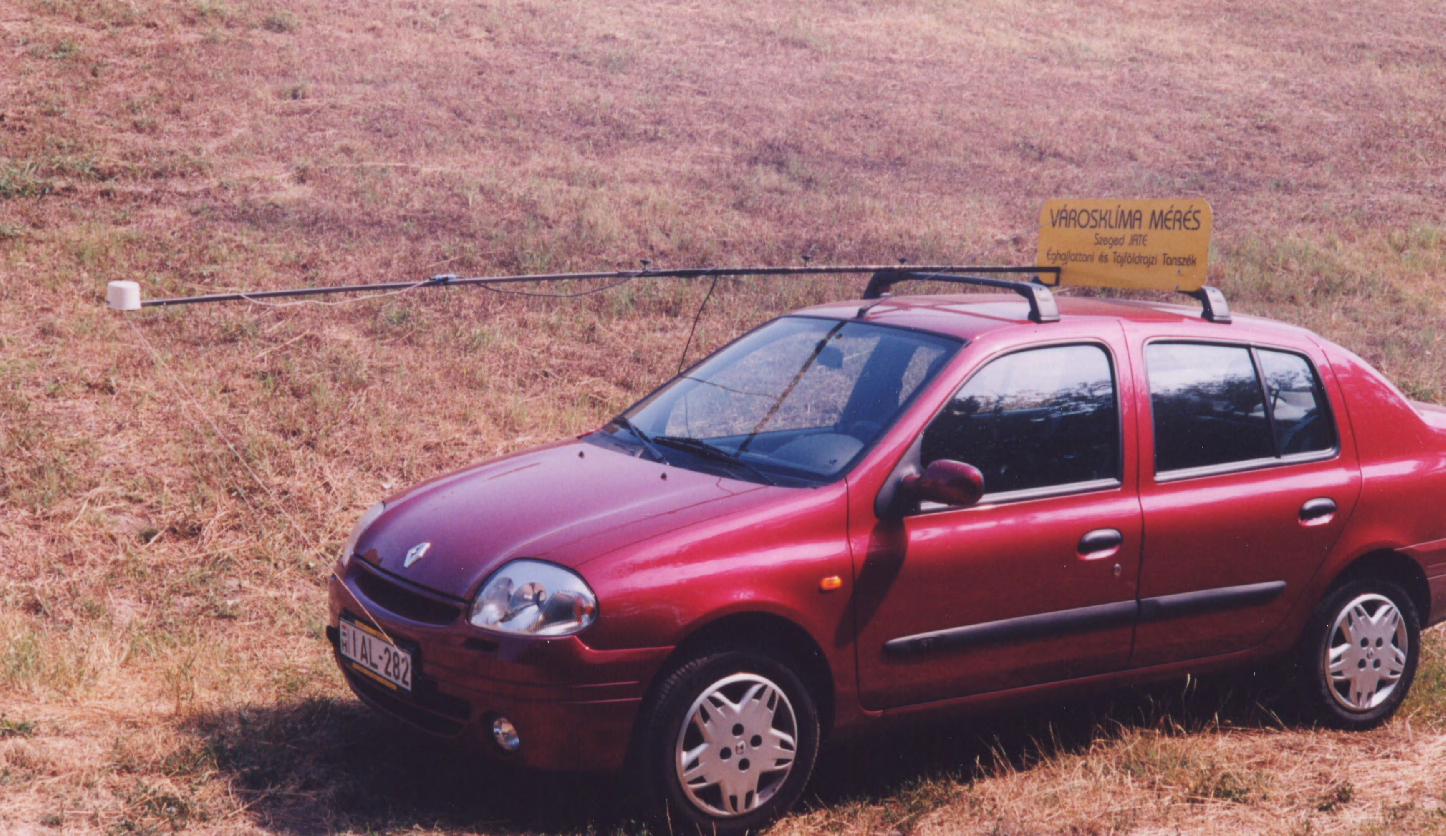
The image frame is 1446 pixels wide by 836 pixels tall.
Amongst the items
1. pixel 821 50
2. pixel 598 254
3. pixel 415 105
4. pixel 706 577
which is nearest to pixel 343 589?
pixel 706 577

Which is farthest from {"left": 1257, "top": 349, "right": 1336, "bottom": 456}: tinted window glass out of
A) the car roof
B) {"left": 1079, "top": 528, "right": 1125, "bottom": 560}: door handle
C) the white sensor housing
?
the white sensor housing

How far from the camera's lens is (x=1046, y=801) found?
14.6 ft

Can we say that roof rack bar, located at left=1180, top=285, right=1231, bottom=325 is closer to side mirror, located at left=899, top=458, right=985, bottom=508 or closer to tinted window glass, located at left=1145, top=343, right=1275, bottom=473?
tinted window glass, located at left=1145, top=343, right=1275, bottom=473

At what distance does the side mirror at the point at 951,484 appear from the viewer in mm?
4055

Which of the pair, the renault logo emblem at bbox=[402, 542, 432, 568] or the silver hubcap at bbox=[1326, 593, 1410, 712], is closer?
the renault logo emblem at bbox=[402, 542, 432, 568]

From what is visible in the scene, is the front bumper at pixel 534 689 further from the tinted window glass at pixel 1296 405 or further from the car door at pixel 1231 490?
the tinted window glass at pixel 1296 405

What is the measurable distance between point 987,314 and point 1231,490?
3.70ft

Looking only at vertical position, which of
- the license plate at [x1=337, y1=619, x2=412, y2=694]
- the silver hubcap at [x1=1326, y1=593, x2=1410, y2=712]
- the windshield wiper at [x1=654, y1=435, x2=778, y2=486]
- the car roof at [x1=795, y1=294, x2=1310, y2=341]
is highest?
the car roof at [x1=795, y1=294, x2=1310, y2=341]

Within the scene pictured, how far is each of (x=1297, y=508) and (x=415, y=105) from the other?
1592 centimetres

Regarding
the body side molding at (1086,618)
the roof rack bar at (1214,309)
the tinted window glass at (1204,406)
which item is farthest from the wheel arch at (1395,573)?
the roof rack bar at (1214,309)

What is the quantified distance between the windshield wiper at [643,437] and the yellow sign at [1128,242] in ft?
7.98

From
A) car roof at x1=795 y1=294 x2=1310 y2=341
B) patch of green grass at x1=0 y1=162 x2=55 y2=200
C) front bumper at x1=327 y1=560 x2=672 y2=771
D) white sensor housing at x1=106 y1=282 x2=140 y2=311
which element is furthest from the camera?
patch of green grass at x1=0 y1=162 x2=55 y2=200

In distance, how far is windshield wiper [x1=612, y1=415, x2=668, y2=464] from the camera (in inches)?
184

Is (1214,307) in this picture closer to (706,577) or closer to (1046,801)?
(1046,801)
